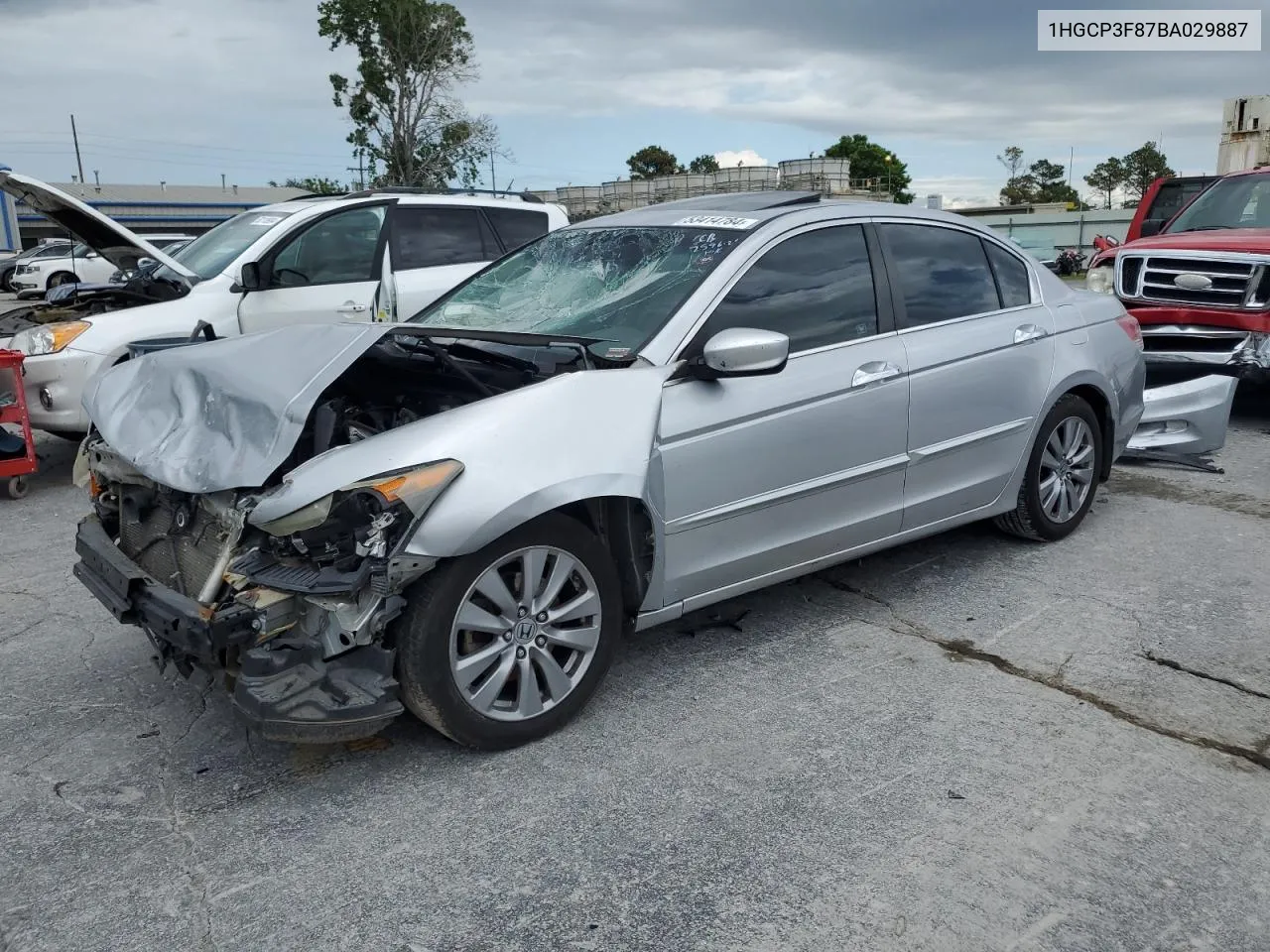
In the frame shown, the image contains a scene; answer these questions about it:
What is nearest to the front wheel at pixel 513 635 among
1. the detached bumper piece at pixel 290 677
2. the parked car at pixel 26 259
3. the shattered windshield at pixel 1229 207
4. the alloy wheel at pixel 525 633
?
the alloy wheel at pixel 525 633

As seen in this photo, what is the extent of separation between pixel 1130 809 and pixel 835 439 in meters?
1.65

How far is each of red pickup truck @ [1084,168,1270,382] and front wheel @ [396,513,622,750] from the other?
6.33 m

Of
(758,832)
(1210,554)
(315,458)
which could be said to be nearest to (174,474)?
(315,458)

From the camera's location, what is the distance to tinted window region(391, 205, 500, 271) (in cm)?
847

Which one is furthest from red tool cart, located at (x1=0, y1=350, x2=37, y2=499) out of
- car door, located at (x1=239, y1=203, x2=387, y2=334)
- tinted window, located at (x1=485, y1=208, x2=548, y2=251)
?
tinted window, located at (x1=485, y1=208, x2=548, y2=251)

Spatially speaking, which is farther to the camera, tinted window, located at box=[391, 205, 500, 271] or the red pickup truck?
tinted window, located at box=[391, 205, 500, 271]

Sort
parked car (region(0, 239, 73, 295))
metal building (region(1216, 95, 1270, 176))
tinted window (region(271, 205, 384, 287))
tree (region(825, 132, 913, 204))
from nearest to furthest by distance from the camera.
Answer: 1. tinted window (region(271, 205, 384, 287))
2. metal building (region(1216, 95, 1270, 176))
3. parked car (region(0, 239, 73, 295))
4. tree (region(825, 132, 913, 204))

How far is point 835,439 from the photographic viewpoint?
4105mm

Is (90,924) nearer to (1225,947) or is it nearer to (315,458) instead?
(315,458)

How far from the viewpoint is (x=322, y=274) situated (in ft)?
26.5

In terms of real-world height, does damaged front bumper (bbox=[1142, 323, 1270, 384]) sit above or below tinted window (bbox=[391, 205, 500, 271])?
below

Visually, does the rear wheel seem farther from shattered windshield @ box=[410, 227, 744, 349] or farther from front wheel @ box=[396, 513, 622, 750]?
front wheel @ box=[396, 513, 622, 750]

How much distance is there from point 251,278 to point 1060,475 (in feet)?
17.8

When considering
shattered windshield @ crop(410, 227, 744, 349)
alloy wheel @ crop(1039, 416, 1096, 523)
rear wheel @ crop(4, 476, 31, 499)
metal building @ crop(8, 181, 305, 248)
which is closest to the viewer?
shattered windshield @ crop(410, 227, 744, 349)
